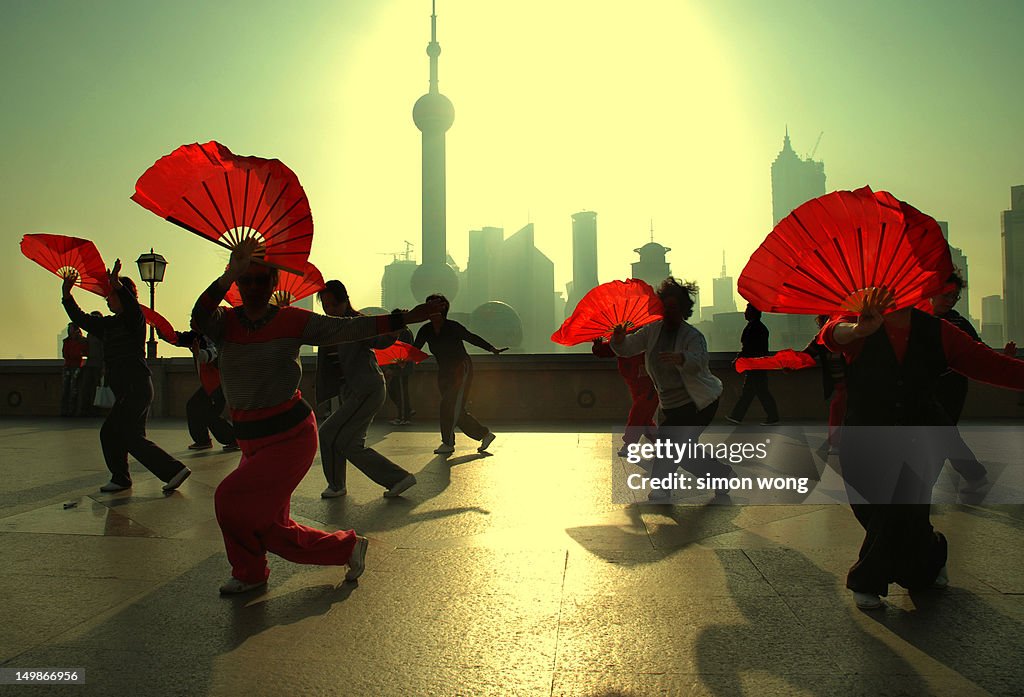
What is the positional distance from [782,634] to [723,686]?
2.14 ft

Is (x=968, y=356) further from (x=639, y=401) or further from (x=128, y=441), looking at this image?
(x=128, y=441)

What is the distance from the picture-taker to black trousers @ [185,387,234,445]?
33.7 ft

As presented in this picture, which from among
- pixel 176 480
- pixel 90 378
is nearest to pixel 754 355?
pixel 176 480

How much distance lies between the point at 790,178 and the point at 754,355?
577 feet

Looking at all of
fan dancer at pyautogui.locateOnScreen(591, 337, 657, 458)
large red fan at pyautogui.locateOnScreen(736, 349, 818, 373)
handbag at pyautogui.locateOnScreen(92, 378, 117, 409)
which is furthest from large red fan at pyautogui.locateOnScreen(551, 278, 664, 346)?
handbag at pyautogui.locateOnScreen(92, 378, 117, 409)

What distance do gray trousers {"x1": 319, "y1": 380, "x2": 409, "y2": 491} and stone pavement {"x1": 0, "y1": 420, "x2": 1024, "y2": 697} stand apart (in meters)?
0.43

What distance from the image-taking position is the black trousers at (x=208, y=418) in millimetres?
10266

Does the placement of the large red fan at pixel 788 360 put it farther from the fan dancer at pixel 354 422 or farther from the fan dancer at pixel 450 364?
the fan dancer at pixel 450 364

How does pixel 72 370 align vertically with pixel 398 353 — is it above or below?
below

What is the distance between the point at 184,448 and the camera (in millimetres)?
11188

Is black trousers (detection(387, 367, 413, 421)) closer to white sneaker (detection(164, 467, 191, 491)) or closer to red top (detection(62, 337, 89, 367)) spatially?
red top (detection(62, 337, 89, 367))

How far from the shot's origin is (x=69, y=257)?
22.4ft

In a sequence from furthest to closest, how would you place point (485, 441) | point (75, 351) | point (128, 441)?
1. point (75, 351)
2. point (485, 441)
3. point (128, 441)

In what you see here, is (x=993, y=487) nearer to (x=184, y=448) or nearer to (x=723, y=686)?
(x=723, y=686)
